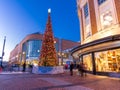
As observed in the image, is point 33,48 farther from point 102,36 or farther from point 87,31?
point 102,36

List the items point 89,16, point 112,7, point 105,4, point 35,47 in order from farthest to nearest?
point 35,47 → point 89,16 → point 105,4 → point 112,7

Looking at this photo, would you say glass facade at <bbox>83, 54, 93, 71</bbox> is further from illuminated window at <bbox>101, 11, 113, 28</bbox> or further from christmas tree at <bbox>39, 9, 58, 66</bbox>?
illuminated window at <bbox>101, 11, 113, 28</bbox>

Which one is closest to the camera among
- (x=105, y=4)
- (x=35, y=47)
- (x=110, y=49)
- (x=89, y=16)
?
(x=110, y=49)

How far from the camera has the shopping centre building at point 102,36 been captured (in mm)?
14750

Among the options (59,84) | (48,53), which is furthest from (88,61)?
(59,84)

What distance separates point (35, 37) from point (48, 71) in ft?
170

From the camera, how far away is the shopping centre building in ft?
48.4

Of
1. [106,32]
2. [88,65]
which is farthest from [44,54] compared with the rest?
[106,32]

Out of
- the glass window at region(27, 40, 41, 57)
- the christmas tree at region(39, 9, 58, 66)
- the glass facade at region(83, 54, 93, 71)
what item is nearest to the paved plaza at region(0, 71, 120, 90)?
the glass facade at region(83, 54, 93, 71)

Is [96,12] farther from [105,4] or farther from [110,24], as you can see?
[110,24]

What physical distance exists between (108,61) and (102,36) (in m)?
3.59

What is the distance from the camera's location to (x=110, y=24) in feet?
54.5

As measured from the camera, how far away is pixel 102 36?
1720cm

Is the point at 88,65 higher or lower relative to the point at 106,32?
lower
